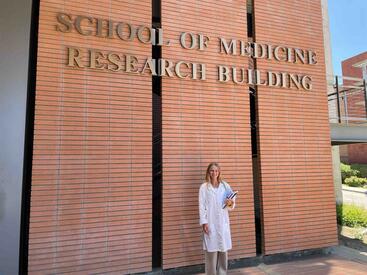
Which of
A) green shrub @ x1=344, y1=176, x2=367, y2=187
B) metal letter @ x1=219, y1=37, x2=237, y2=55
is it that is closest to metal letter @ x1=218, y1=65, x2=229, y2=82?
metal letter @ x1=219, y1=37, x2=237, y2=55

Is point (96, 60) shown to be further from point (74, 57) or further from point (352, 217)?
point (352, 217)

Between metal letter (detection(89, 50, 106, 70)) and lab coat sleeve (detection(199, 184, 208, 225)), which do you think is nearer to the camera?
lab coat sleeve (detection(199, 184, 208, 225))

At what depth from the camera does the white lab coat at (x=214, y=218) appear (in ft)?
16.7

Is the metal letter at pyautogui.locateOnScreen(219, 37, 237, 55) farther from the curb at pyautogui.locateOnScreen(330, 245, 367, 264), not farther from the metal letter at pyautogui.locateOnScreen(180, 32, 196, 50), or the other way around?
the curb at pyautogui.locateOnScreen(330, 245, 367, 264)

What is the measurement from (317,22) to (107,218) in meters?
6.35

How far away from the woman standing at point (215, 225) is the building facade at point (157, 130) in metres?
0.68

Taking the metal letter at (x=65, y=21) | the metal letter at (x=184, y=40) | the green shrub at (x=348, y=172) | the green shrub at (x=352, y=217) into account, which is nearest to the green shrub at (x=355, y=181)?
the green shrub at (x=348, y=172)

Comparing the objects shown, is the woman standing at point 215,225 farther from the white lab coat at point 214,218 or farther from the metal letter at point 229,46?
the metal letter at point 229,46

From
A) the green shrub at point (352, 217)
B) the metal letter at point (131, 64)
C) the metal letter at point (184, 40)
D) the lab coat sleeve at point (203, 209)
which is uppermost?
the metal letter at point (184, 40)

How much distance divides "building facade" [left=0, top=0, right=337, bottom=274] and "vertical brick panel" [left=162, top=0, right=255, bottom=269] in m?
0.02

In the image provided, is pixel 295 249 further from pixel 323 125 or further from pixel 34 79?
pixel 34 79

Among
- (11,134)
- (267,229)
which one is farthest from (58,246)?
(267,229)

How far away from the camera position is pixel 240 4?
6762 millimetres

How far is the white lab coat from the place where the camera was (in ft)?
16.7
